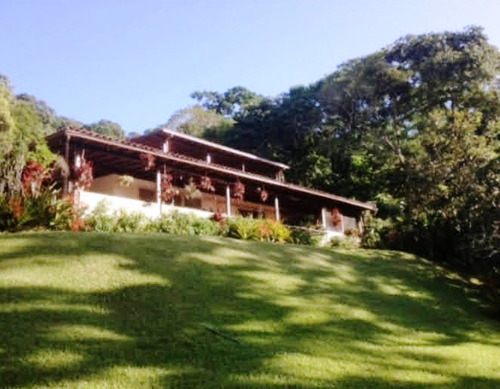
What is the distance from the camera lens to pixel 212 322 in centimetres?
871

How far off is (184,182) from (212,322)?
16989 millimetres

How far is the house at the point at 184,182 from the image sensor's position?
749 inches

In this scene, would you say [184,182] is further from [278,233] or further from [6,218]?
[6,218]

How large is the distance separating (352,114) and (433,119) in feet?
59.8

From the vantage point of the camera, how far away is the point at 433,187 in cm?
2095

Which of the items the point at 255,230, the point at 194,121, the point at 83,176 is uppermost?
the point at 194,121

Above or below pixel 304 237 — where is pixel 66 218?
above

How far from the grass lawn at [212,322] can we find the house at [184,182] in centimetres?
646

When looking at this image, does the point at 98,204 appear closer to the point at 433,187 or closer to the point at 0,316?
the point at 0,316

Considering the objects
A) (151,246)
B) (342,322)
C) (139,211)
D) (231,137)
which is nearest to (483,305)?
(342,322)

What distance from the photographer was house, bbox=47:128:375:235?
749 inches

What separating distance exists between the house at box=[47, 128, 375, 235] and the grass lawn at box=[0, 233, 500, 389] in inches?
254

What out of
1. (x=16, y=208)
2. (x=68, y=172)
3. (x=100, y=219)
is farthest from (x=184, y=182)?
(x=16, y=208)

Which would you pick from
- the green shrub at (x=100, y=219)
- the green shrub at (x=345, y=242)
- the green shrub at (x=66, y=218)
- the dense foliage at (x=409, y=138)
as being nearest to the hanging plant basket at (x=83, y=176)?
the green shrub at (x=100, y=219)
